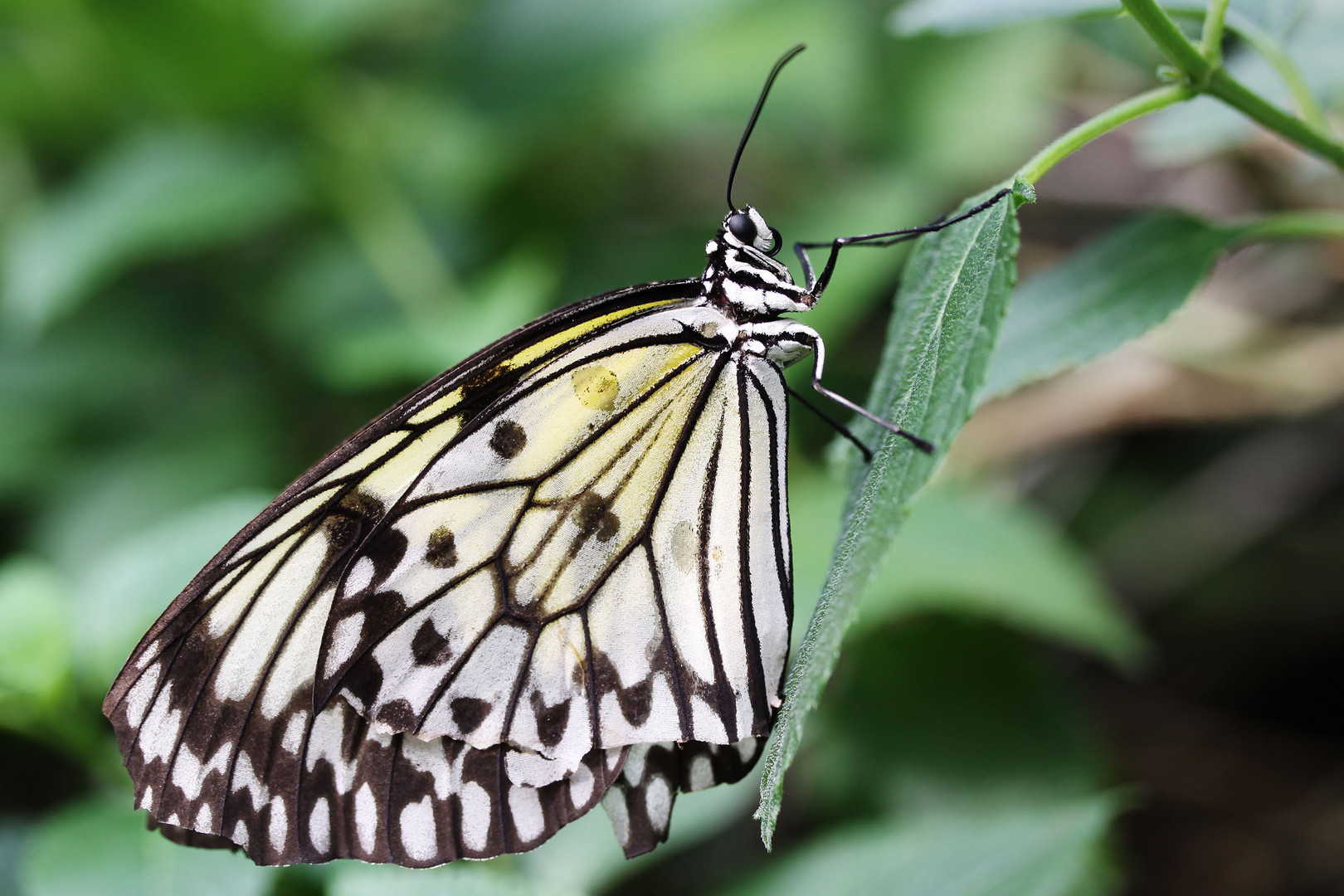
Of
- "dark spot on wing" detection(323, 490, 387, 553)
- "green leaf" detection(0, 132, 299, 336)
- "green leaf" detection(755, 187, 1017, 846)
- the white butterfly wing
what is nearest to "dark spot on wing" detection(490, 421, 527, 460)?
the white butterfly wing

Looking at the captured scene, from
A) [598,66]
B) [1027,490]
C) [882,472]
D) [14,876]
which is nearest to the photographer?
[882,472]

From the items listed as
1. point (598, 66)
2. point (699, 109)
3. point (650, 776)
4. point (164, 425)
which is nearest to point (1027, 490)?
point (699, 109)

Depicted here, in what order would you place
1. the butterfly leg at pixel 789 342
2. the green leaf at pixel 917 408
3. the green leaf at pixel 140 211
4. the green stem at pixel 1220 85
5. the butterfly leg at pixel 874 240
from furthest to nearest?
the green leaf at pixel 140 211
the butterfly leg at pixel 789 342
the butterfly leg at pixel 874 240
the green stem at pixel 1220 85
the green leaf at pixel 917 408

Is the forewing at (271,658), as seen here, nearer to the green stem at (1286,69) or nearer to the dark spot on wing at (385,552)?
the dark spot on wing at (385,552)

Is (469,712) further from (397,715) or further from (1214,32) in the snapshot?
(1214,32)

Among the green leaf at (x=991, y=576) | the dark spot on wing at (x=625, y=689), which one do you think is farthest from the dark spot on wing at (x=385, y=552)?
the green leaf at (x=991, y=576)

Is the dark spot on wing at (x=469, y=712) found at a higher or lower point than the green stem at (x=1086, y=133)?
lower

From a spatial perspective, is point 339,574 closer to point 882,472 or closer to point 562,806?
point 562,806

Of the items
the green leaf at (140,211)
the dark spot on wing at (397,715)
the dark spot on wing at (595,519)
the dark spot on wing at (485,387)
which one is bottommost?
the dark spot on wing at (397,715)
